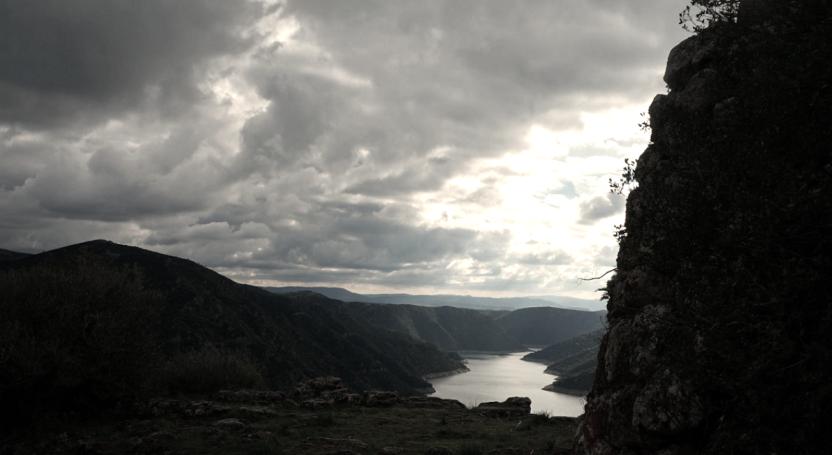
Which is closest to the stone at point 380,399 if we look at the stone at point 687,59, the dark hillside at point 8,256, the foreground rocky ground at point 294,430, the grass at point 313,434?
the foreground rocky ground at point 294,430

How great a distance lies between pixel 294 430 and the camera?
19797 mm

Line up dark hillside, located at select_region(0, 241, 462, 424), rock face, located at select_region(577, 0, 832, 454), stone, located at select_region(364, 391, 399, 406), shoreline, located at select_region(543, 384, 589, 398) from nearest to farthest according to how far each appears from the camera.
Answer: rock face, located at select_region(577, 0, 832, 454)
dark hillside, located at select_region(0, 241, 462, 424)
stone, located at select_region(364, 391, 399, 406)
shoreline, located at select_region(543, 384, 589, 398)

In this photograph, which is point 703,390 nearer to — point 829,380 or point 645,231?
point 829,380

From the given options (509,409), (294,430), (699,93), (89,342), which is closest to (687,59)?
(699,93)

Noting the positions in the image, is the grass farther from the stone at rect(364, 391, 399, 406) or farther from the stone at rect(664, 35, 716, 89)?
the stone at rect(664, 35, 716, 89)

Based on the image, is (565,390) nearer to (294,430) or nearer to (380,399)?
(380,399)

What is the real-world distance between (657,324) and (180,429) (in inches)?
672

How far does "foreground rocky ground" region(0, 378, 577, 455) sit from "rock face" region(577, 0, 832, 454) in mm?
6098

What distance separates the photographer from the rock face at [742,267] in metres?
8.23

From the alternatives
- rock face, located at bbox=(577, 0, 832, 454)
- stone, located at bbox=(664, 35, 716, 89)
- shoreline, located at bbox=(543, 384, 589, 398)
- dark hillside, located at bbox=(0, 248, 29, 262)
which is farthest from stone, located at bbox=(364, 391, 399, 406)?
dark hillside, located at bbox=(0, 248, 29, 262)

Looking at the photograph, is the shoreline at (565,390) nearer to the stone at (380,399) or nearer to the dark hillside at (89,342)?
the stone at (380,399)

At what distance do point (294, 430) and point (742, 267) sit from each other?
16.6 m

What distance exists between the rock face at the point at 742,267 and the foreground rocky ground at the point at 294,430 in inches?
240

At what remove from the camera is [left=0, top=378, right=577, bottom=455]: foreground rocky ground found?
16.9 m
